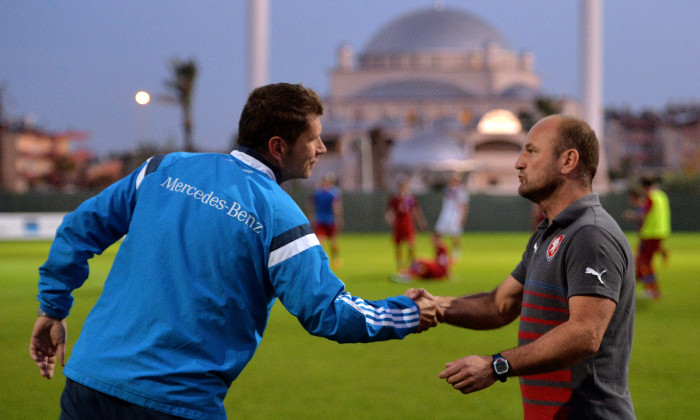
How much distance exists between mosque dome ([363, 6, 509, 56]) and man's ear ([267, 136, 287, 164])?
11012 centimetres

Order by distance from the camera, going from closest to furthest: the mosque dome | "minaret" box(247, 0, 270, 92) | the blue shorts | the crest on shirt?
the blue shorts
the crest on shirt
"minaret" box(247, 0, 270, 92)
the mosque dome

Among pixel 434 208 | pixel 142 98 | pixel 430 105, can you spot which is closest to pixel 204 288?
pixel 142 98

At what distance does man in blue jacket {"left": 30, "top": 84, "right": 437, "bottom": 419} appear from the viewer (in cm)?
321

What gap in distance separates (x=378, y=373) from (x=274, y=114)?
17.6 feet

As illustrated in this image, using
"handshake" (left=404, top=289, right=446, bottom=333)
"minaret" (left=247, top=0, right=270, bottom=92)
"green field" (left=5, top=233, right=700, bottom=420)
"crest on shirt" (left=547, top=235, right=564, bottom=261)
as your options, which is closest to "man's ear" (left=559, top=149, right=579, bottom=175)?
"crest on shirt" (left=547, top=235, right=564, bottom=261)

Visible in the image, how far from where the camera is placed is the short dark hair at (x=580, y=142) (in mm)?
3621

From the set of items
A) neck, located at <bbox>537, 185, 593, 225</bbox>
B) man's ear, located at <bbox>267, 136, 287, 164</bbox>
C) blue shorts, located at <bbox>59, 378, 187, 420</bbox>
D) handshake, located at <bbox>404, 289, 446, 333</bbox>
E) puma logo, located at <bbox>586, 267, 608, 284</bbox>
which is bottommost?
blue shorts, located at <bbox>59, 378, 187, 420</bbox>

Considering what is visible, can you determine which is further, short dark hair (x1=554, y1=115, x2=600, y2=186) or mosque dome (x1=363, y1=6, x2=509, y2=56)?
mosque dome (x1=363, y1=6, x2=509, y2=56)

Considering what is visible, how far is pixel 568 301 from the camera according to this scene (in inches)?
133

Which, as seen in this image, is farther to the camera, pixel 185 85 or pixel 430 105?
pixel 430 105

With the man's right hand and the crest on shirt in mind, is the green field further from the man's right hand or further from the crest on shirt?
the crest on shirt

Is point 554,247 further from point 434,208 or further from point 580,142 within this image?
point 434,208

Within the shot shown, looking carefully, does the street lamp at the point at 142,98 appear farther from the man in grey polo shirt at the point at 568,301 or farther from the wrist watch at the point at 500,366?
the wrist watch at the point at 500,366

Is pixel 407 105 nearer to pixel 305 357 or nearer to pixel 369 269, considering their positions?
pixel 369 269
